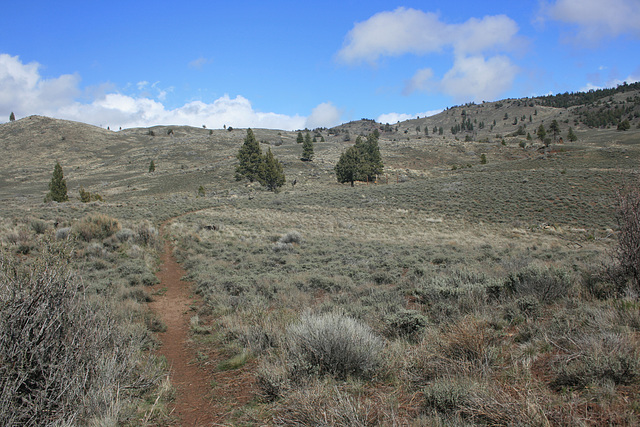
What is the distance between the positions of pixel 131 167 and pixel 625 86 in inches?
8662

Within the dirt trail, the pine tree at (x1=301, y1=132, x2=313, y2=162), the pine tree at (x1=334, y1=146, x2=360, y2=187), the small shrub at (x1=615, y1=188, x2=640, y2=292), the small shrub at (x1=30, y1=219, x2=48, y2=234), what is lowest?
the dirt trail

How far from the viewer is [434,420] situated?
2881 millimetres

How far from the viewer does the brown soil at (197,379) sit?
4.00m

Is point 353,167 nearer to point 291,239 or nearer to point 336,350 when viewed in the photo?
point 291,239

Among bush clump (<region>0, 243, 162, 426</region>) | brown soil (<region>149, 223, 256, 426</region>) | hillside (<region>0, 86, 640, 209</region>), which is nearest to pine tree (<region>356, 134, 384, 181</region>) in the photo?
hillside (<region>0, 86, 640, 209</region>)

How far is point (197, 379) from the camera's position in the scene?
495 centimetres

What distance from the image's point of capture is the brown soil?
158 inches

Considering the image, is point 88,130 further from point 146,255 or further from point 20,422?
point 20,422

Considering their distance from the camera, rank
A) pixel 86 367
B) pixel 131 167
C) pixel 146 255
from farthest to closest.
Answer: pixel 131 167, pixel 146 255, pixel 86 367

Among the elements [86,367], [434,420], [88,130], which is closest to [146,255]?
[86,367]

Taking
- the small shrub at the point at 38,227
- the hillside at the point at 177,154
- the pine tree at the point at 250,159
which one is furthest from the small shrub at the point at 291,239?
the hillside at the point at 177,154

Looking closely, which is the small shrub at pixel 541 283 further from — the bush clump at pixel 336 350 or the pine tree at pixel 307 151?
the pine tree at pixel 307 151

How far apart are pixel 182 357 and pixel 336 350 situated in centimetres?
317

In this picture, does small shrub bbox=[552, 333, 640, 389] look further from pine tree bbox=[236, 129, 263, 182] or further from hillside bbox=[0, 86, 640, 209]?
hillside bbox=[0, 86, 640, 209]
